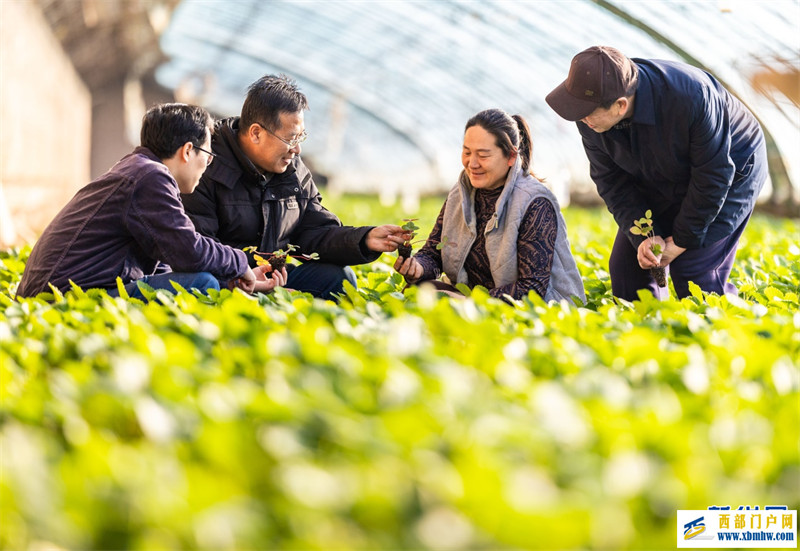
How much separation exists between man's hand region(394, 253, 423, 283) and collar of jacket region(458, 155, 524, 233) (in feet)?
1.07

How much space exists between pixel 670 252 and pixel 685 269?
174 millimetres

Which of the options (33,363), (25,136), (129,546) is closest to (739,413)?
(129,546)

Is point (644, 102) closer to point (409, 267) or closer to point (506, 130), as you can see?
point (506, 130)

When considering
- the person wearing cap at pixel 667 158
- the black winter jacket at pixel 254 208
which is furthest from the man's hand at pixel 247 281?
the person wearing cap at pixel 667 158

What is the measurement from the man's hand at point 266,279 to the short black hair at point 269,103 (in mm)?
659

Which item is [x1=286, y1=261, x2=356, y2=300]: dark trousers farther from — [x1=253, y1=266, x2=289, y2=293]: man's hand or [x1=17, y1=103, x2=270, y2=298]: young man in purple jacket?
[x1=17, y1=103, x2=270, y2=298]: young man in purple jacket

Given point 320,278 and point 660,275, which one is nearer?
point 660,275

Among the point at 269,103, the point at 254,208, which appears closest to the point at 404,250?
the point at 254,208

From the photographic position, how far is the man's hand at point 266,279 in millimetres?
3828

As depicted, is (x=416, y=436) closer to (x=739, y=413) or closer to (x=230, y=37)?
(x=739, y=413)

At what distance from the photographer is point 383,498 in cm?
112

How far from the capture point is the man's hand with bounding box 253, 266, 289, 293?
383 cm

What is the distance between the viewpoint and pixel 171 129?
3562 mm

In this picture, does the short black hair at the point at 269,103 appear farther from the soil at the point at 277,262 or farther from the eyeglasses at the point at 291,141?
the soil at the point at 277,262
